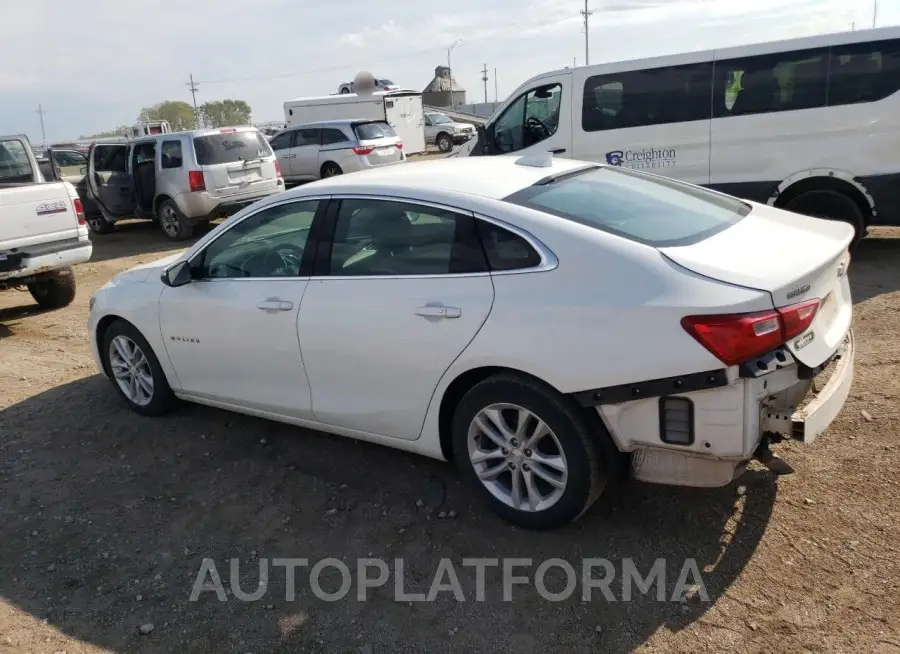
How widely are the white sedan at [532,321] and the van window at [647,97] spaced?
4.72 meters

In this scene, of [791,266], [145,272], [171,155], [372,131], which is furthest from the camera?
[372,131]

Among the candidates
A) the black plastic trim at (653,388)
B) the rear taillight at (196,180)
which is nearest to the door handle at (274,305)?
the black plastic trim at (653,388)

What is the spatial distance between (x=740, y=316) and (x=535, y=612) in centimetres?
138

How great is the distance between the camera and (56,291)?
8.37 metres

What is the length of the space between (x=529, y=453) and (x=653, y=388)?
67 centimetres

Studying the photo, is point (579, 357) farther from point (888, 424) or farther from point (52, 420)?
point (52, 420)

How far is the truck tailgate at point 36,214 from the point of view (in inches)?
283

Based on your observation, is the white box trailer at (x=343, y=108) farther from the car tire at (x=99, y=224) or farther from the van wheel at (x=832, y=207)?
the van wheel at (x=832, y=207)

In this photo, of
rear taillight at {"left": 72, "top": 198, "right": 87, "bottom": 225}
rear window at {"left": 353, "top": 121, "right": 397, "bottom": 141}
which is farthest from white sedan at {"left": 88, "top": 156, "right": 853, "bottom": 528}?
rear window at {"left": 353, "top": 121, "right": 397, "bottom": 141}

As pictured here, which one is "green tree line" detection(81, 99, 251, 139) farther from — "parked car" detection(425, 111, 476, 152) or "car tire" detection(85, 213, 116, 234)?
"car tire" detection(85, 213, 116, 234)

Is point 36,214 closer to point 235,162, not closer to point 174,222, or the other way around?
point 235,162

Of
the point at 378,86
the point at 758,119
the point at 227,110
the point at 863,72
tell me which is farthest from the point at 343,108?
the point at 227,110

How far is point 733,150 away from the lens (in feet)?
26.4

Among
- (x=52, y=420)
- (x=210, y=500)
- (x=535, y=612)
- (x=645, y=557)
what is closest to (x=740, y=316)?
(x=645, y=557)
